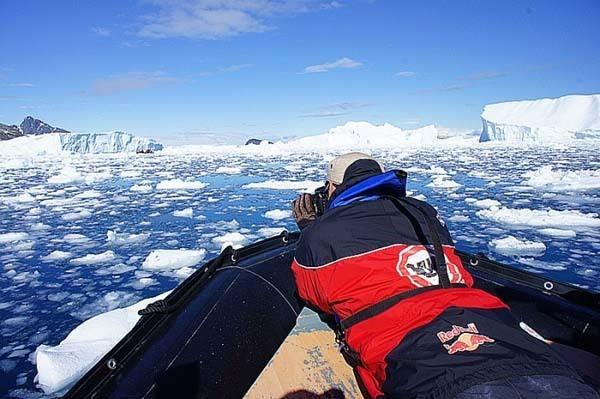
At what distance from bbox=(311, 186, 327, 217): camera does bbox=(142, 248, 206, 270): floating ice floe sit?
2.92 metres

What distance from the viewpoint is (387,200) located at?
4.27 feet

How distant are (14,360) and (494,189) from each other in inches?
377

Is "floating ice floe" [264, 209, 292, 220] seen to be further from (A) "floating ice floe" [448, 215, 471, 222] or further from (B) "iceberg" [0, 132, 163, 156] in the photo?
(B) "iceberg" [0, 132, 163, 156]

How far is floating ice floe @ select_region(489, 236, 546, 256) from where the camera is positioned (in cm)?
459

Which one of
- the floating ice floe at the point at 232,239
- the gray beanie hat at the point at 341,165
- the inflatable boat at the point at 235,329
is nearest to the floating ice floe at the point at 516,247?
the inflatable boat at the point at 235,329

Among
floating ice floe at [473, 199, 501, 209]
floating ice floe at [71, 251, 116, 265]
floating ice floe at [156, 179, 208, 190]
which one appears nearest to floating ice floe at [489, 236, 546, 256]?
floating ice floe at [473, 199, 501, 209]

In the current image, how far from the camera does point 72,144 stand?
121 ft

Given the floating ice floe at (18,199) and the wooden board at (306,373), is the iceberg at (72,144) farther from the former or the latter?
the wooden board at (306,373)

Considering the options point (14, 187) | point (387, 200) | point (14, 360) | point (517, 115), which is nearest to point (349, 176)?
point (387, 200)

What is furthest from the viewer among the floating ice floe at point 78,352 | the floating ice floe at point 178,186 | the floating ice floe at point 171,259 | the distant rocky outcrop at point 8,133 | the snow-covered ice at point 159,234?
the distant rocky outcrop at point 8,133

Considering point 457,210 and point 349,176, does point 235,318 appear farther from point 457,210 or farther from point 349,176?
point 457,210

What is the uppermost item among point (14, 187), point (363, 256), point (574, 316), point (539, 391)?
point (363, 256)

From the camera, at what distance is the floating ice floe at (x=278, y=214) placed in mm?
6829

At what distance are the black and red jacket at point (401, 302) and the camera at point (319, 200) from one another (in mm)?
348
